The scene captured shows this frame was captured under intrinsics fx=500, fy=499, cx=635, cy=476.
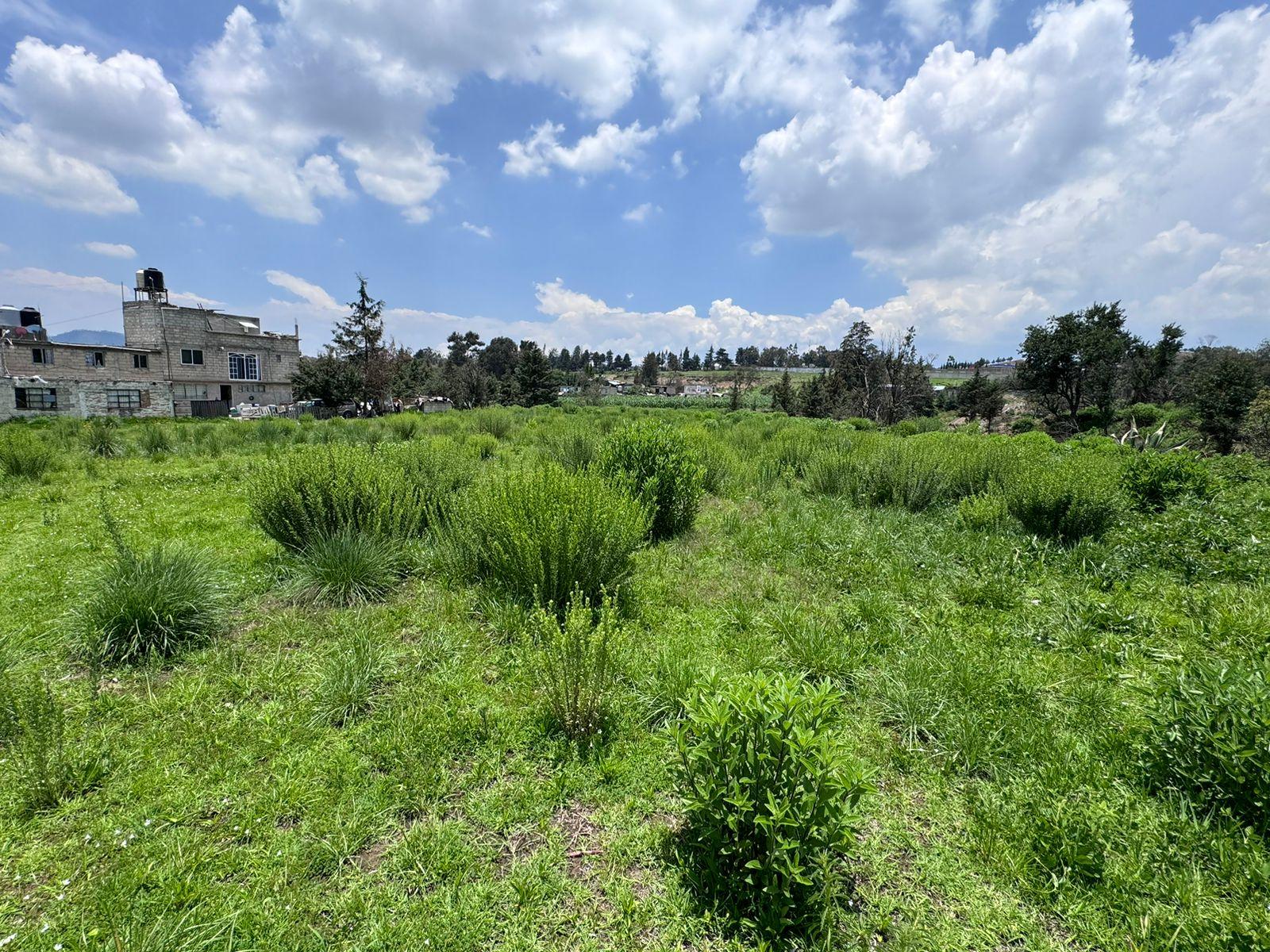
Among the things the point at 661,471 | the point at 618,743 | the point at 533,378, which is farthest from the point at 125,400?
the point at 618,743

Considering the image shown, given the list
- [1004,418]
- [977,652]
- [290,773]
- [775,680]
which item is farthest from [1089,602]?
[1004,418]

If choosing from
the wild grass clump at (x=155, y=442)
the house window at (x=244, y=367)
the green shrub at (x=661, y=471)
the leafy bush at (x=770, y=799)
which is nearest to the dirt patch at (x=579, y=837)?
the leafy bush at (x=770, y=799)

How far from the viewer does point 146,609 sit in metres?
3.57

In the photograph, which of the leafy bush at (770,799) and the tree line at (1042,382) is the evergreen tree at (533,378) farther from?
the leafy bush at (770,799)

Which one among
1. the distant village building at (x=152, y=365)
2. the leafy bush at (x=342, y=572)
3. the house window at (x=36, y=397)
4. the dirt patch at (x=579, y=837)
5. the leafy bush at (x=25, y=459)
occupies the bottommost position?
the dirt patch at (x=579, y=837)

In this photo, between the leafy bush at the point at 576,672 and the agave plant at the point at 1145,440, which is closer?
the leafy bush at the point at 576,672

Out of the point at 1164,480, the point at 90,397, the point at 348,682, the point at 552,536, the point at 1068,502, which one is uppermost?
the point at 90,397

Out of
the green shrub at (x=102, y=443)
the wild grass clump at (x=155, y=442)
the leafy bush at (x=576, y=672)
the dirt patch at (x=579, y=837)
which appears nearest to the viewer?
the dirt patch at (x=579, y=837)

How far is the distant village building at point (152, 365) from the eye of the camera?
33188 mm

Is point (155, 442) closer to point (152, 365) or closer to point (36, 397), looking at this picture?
point (36, 397)

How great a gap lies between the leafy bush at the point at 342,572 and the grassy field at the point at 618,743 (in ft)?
0.18

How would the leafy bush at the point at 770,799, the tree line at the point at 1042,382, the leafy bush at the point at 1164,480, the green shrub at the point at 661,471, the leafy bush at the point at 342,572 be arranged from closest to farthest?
the leafy bush at the point at 770,799
the leafy bush at the point at 342,572
the green shrub at the point at 661,471
the leafy bush at the point at 1164,480
the tree line at the point at 1042,382

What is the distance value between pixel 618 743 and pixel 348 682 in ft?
5.65

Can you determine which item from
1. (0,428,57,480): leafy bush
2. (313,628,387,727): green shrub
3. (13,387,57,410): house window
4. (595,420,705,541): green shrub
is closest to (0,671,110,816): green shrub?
(313,628,387,727): green shrub
